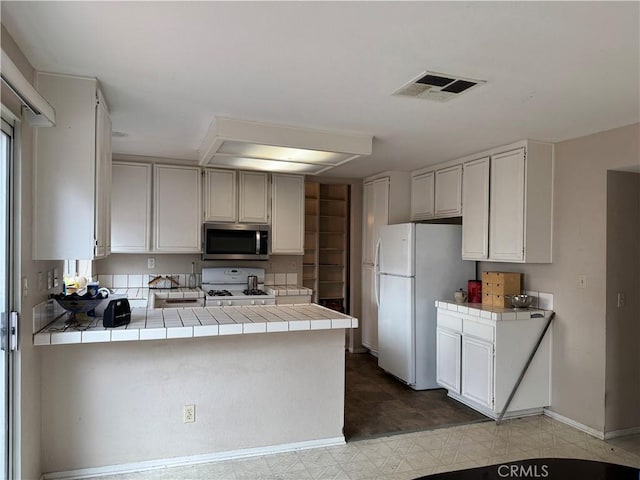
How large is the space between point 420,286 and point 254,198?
6.82 ft

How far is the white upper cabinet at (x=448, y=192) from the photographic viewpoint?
4.37 m

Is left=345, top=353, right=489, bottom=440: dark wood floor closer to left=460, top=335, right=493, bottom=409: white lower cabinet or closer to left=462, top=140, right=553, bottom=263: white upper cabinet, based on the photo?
left=460, top=335, right=493, bottom=409: white lower cabinet

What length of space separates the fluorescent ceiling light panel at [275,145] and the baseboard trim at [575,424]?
265cm

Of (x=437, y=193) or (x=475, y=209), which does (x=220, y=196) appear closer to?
(x=437, y=193)

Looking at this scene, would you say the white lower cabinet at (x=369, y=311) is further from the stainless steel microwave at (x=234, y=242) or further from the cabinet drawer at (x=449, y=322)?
the stainless steel microwave at (x=234, y=242)

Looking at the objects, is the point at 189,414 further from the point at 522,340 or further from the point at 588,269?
the point at 588,269

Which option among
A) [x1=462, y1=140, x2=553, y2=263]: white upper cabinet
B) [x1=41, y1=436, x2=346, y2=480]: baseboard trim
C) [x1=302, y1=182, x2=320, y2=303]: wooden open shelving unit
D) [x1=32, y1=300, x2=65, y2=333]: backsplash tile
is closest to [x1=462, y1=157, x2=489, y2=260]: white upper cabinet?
[x1=462, y1=140, x2=553, y2=263]: white upper cabinet

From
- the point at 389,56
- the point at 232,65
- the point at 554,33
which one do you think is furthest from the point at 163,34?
the point at 554,33

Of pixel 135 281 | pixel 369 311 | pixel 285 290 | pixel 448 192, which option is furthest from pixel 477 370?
pixel 135 281

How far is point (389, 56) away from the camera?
2.05m

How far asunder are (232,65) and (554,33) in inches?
56.8

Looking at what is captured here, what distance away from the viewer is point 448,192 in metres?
4.53

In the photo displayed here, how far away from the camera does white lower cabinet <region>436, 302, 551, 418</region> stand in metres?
3.54

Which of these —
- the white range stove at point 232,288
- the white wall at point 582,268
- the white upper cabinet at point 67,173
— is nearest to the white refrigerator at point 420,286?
the white wall at point 582,268
